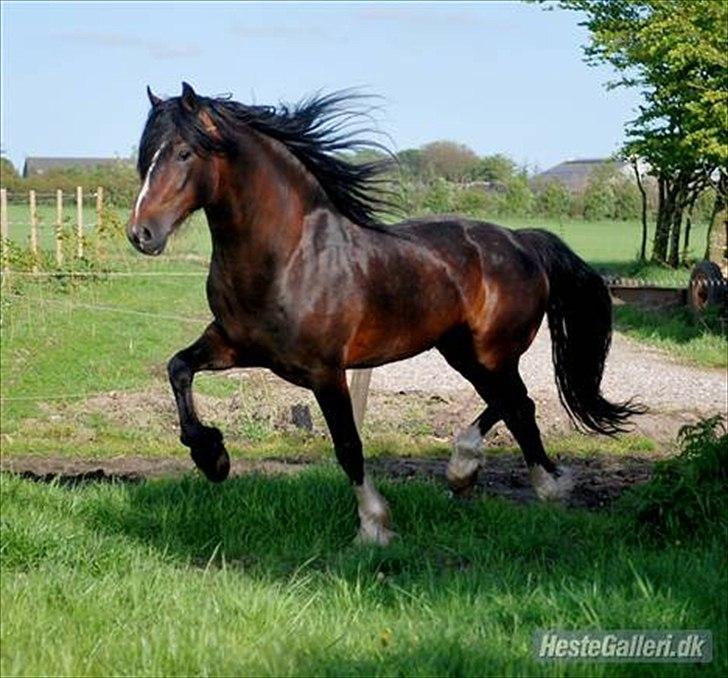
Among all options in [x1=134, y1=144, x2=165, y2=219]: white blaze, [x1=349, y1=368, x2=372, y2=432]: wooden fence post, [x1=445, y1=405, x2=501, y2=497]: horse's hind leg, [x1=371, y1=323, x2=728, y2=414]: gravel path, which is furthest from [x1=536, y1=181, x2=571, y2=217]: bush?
[x1=134, y1=144, x2=165, y2=219]: white blaze

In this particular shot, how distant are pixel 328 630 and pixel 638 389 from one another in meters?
12.5

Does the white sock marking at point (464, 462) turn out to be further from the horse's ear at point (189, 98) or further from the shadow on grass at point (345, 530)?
the horse's ear at point (189, 98)

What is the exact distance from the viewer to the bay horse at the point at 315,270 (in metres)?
7.21

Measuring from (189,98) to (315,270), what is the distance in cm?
112

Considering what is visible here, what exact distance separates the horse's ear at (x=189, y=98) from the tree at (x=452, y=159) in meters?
47.0

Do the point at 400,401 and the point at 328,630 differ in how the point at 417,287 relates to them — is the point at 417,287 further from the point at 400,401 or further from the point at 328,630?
the point at 400,401

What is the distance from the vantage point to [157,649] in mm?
4703

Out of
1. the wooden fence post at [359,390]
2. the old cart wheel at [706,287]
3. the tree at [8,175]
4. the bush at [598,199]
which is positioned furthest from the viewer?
the bush at [598,199]

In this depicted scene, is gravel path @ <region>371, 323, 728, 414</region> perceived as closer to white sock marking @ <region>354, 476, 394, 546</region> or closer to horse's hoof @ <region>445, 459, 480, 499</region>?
horse's hoof @ <region>445, 459, 480, 499</region>

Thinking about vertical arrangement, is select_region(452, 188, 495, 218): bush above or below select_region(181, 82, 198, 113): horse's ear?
below

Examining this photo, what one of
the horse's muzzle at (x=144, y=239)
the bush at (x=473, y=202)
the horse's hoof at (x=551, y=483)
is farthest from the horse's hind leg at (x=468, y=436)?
the bush at (x=473, y=202)

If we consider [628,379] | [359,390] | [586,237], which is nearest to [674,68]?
[628,379]

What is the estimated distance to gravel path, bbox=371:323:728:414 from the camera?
1568cm

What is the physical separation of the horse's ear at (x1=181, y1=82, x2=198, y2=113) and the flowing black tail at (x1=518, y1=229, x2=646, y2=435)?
9.09 feet
